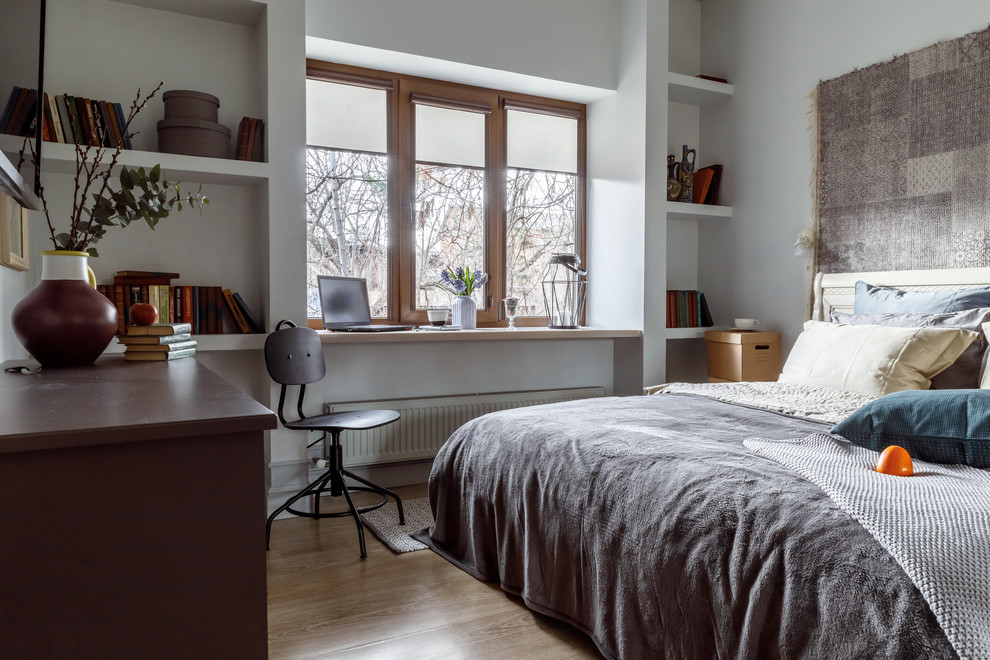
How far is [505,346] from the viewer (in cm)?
388

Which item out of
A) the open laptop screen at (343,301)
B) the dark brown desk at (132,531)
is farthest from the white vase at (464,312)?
the dark brown desk at (132,531)

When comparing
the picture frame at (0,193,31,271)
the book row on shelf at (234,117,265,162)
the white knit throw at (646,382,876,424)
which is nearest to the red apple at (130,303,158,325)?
the picture frame at (0,193,31,271)

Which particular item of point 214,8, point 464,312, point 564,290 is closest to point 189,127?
point 214,8

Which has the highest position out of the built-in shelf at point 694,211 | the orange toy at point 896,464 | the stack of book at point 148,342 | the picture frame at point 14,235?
the built-in shelf at point 694,211

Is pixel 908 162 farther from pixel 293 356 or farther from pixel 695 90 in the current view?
pixel 293 356

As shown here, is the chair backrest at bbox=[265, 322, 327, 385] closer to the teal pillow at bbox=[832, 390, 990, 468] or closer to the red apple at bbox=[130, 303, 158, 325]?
the red apple at bbox=[130, 303, 158, 325]

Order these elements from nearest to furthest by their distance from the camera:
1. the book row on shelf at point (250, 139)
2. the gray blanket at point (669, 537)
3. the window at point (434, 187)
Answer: the gray blanket at point (669, 537) < the book row on shelf at point (250, 139) < the window at point (434, 187)

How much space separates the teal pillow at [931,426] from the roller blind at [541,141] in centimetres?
281

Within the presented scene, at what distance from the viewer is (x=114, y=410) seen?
848mm

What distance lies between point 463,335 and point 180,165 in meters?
1.48

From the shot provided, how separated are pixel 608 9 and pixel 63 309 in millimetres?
3524

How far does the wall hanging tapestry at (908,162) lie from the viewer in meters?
2.93

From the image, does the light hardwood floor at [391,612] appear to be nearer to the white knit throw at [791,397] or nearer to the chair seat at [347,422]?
the chair seat at [347,422]

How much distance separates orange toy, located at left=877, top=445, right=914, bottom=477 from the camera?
4.82 ft
